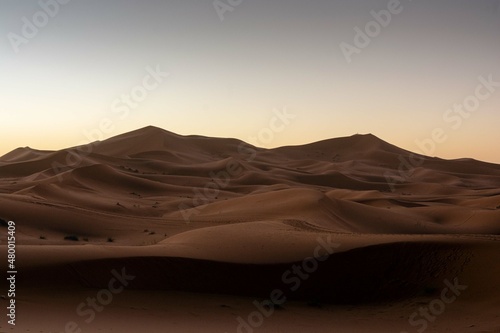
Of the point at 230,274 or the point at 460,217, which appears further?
the point at 460,217

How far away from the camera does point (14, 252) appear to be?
451 inches

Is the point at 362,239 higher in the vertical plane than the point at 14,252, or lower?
lower

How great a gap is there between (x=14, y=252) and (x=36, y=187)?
18.2m

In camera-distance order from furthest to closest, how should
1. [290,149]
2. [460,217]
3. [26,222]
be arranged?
1. [290,149]
2. [460,217]
3. [26,222]

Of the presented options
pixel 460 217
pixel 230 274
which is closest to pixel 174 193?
pixel 460 217

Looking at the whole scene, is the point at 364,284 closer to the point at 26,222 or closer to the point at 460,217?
the point at 26,222

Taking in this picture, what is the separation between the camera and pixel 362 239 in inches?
565

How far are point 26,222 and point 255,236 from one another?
8.34m

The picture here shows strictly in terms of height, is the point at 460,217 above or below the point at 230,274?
below

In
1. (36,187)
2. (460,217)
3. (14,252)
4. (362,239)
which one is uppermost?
(36,187)

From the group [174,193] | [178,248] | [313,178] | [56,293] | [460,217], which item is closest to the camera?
[56,293]

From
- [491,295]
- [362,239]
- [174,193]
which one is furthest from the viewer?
[174,193]

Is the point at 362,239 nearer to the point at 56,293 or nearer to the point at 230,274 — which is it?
the point at 230,274

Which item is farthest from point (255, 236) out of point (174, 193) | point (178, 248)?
point (174, 193)
